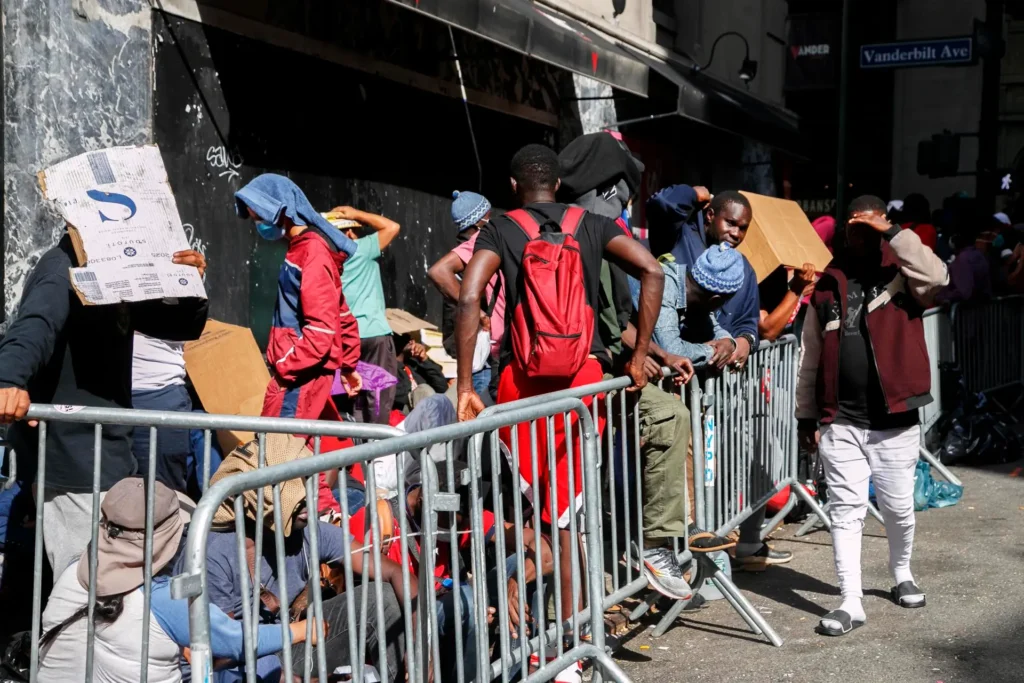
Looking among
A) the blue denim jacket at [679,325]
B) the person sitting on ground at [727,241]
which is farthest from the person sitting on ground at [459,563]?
the person sitting on ground at [727,241]

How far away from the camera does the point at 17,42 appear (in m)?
6.49

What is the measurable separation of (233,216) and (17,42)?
2.07 meters

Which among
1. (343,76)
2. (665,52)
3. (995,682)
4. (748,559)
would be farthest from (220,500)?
(665,52)

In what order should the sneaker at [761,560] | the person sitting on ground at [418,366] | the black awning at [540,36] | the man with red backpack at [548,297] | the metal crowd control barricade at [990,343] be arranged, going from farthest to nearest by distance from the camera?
1. the metal crowd control barricade at [990,343]
2. the person sitting on ground at [418,366]
3. the black awning at [540,36]
4. the sneaker at [761,560]
5. the man with red backpack at [548,297]

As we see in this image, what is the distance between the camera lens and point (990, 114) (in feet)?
52.9

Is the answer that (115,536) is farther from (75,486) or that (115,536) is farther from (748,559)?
(748,559)

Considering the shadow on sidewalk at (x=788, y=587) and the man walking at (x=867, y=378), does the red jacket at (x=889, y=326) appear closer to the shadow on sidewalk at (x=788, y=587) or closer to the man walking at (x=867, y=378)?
the man walking at (x=867, y=378)

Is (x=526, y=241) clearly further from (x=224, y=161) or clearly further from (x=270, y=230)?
(x=224, y=161)

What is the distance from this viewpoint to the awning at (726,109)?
1329 centimetres

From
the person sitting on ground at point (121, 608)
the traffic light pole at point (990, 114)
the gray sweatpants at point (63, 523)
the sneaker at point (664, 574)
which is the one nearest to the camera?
the person sitting on ground at point (121, 608)

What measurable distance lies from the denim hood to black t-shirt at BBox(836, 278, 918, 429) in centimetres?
275

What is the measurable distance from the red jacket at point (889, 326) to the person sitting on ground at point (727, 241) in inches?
14.5

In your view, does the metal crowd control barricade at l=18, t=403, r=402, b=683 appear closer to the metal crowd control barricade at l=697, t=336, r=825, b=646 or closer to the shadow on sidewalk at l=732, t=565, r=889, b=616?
the metal crowd control barricade at l=697, t=336, r=825, b=646

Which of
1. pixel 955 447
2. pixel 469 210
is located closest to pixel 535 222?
pixel 469 210
